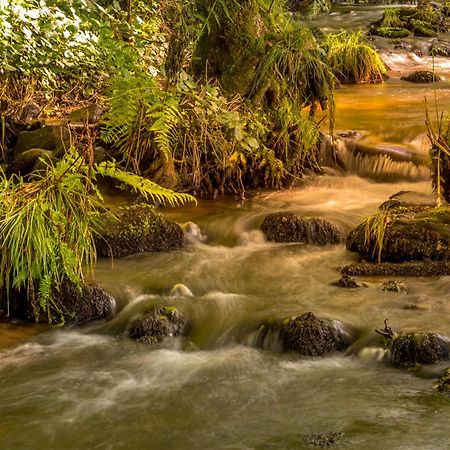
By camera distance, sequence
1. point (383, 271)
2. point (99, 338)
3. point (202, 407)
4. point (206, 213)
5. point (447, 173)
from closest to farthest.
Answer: point (202, 407)
point (99, 338)
point (383, 271)
point (447, 173)
point (206, 213)

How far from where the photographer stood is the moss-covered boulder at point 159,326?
16.5ft

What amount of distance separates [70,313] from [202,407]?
1599 mm

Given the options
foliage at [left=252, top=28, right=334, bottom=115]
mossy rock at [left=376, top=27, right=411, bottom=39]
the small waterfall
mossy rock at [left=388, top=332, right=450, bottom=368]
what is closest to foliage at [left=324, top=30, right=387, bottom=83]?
mossy rock at [left=376, top=27, right=411, bottom=39]

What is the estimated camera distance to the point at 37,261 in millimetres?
4969

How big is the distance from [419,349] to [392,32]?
626 inches

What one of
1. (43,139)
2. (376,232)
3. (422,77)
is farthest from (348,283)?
(422,77)

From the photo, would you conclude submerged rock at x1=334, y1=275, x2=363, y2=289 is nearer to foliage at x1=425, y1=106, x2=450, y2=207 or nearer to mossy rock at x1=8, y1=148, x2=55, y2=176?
foliage at x1=425, y1=106, x2=450, y2=207

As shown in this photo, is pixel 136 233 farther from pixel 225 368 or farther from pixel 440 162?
pixel 440 162

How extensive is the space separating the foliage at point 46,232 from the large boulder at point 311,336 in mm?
1491

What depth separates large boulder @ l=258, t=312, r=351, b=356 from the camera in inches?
184

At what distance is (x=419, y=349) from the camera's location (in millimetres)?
4414

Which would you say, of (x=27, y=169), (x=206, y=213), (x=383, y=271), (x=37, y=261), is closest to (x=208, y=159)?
(x=206, y=213)

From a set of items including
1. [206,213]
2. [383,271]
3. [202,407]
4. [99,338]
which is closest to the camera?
[202,407]

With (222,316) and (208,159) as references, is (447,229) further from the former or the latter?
(208,159)
